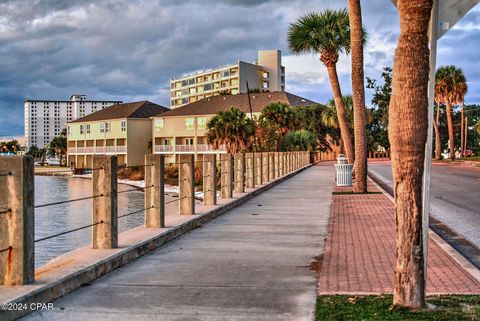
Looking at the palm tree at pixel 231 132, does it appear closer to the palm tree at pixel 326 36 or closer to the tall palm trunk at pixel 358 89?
the palm tree at pixel 326 36

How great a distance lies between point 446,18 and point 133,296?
13.9 feet

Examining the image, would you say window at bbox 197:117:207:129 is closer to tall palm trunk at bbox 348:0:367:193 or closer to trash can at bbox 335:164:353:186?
trash can at bbox 335:164:353:186

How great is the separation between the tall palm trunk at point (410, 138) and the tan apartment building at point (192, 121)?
260 ft

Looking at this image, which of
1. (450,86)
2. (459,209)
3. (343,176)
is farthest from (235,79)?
(459,209)

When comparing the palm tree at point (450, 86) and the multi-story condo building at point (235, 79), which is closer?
the palm tree at point (450, 86)

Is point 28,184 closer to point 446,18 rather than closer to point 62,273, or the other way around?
point 62,273

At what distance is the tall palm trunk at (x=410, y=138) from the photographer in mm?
5500

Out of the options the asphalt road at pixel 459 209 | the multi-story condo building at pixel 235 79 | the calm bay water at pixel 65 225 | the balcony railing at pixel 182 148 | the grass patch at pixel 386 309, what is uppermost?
the multi-story condo building at pixel 235 79

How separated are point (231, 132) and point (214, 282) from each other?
171 feet

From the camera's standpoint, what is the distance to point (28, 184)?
6148 mm

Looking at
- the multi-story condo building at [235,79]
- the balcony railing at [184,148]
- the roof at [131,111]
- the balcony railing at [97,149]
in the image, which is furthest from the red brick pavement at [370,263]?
the multi-story condo building at [235,79]

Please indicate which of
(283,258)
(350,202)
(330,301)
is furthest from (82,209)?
(330,301)

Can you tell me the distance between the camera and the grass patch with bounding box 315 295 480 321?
17.8ft

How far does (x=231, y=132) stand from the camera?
2328 inches
